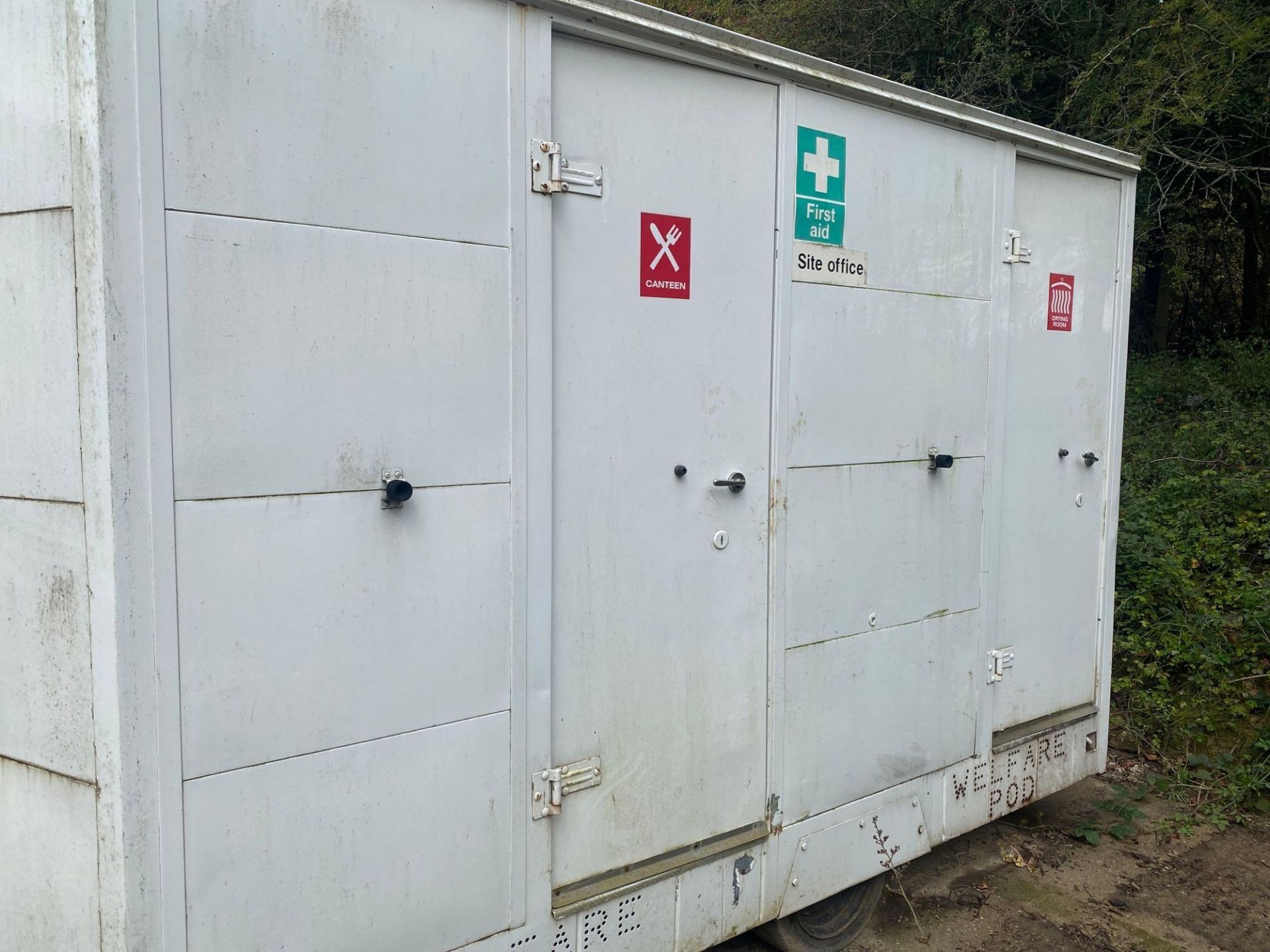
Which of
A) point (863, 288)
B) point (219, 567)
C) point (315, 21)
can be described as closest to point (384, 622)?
point (219, 567)

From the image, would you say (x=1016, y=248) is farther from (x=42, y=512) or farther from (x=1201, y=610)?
(x=42, y=512)

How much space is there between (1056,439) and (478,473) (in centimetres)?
264

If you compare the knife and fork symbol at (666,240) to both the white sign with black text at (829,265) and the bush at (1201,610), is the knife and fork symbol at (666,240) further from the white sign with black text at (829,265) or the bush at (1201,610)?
the bush at (1201,610)

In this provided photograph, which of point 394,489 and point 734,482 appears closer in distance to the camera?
point 394,489

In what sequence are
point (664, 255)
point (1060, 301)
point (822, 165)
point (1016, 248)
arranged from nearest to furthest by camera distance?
point (664, 255) < point (822, 165) < point (1016, 248) < point (1060, 301)

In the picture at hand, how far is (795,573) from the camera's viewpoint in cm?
315

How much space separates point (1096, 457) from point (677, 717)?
93.9 inches

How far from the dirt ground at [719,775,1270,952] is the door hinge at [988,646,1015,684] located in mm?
902

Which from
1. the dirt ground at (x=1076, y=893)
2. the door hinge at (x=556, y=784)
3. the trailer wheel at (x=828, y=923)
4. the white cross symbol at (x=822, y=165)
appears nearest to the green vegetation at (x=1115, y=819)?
the dirt ground at (x=1076, y=893)

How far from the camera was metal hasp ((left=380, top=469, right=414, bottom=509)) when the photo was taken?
2197mm

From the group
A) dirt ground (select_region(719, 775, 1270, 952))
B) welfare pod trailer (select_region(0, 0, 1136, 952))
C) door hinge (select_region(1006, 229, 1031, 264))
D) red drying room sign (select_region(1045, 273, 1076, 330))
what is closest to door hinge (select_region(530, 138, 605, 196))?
welfare pod trailer (select_region(0, 0, 1136, 952))

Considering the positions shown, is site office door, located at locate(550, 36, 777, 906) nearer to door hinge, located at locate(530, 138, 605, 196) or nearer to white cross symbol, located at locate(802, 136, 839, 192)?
door hinge, located at locate(530, 138, 605, 196)

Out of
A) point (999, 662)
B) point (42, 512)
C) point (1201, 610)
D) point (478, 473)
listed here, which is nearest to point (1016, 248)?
point (999, 662)

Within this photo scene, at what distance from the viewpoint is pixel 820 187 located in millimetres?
3098
